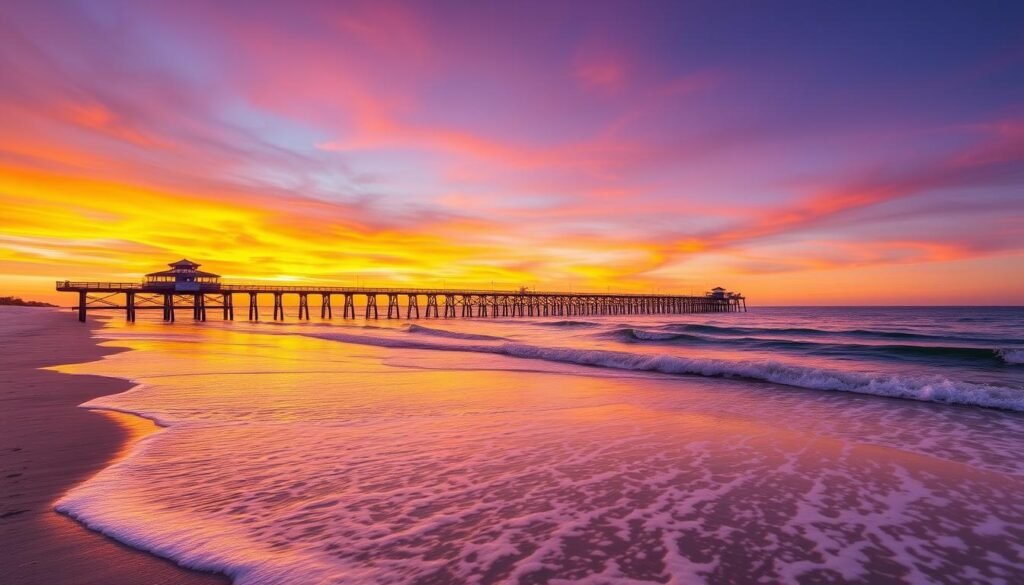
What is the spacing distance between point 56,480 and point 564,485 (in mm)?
4604

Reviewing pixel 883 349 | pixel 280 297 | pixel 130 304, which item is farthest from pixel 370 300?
pixel 883 349

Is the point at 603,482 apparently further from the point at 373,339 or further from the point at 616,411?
the point at 373,339

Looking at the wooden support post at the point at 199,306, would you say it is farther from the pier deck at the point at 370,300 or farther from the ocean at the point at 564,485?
the ocean at the point at 564,485

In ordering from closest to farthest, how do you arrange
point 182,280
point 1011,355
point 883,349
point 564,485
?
point 564,485 < point 1011,355 < point 883,349 < point 182,280

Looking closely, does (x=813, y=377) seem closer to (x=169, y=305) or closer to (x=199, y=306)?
(x=199, y=306)

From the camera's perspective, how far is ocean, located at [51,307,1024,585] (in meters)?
3.24

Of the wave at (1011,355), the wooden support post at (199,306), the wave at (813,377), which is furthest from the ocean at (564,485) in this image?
the wooden support post at (199,306)

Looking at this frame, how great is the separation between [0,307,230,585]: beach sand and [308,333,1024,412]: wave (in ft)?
41.7

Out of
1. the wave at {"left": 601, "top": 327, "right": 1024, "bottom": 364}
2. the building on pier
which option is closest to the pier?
the building on pier

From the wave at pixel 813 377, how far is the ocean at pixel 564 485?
91 millimetres

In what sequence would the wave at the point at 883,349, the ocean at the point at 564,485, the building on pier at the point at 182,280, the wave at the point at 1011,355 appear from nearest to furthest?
the ocean at the point at 564,485 → the wave at the point at 1011,355 → the wave at the point at 883,349 → the building on pier at the point at 182,280

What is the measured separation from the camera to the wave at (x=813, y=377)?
390 inches

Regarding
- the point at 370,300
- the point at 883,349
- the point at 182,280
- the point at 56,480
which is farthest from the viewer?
the point at 370,300

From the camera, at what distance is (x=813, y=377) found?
1227cm
